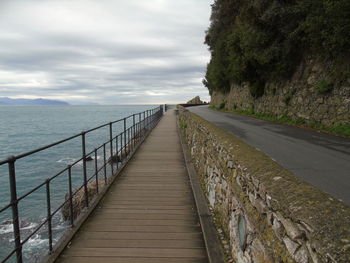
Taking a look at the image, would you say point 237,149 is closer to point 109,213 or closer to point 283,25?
point 109,213

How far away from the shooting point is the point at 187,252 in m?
3.91

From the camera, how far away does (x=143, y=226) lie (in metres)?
4.68

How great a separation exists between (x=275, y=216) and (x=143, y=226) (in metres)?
3.06

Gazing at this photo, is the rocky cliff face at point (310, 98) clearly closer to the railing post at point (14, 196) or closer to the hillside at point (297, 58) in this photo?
the hillside at point (297, 58)

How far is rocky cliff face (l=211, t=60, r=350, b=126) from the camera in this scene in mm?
10312

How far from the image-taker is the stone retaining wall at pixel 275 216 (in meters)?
1.56

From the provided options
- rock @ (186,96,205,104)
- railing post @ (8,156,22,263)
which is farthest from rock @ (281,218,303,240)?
rock @ (186,96,205,104)

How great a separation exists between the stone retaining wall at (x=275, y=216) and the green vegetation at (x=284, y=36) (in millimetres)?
8562

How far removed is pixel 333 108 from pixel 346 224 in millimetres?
10522

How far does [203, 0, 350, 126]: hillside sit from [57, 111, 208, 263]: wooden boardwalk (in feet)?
24.8

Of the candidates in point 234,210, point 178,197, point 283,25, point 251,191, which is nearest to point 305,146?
point 178,197

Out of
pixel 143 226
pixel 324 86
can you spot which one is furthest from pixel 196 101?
pixel 143 226

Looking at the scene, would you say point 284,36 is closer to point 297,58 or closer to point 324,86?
point 297,58

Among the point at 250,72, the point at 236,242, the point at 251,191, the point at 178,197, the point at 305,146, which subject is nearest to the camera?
the point at 251,191
